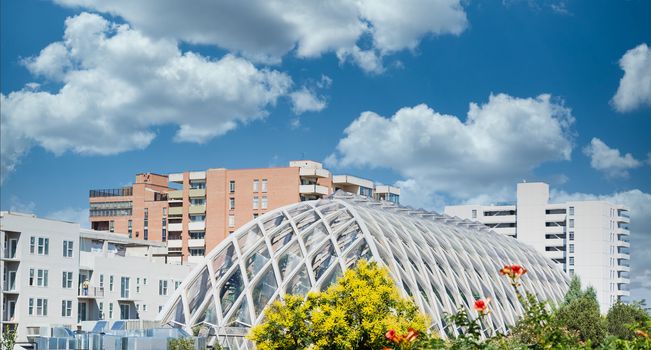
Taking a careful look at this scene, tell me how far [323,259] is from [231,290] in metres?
5.32

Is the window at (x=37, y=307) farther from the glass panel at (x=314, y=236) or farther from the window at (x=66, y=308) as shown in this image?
the glass panel at (x=314, y=236)

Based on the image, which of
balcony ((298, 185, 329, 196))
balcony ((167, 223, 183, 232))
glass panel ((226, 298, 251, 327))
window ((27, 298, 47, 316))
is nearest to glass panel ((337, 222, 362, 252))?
glass panel ((226, 298, 251, 327))

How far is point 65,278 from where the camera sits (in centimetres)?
7188

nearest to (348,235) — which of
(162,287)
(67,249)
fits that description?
(67,249)

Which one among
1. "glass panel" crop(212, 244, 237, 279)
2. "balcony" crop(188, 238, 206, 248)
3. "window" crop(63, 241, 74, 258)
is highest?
"balcony" crop(188, 238, 206, 248)

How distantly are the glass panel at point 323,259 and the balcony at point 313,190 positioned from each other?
65187 mm

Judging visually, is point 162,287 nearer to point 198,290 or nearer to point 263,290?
point 198,290

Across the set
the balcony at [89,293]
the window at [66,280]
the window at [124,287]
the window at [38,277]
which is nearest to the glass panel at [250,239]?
the window at [38,277]

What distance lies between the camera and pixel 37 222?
227ft

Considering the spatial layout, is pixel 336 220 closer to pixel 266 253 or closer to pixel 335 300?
pixel 266 253

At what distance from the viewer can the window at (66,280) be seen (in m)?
71.7

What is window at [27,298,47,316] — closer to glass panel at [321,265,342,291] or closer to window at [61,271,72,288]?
window at [61,271,72,288]

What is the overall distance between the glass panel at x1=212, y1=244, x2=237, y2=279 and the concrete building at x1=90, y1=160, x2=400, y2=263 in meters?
63.2

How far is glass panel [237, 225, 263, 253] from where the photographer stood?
52.4 metres
